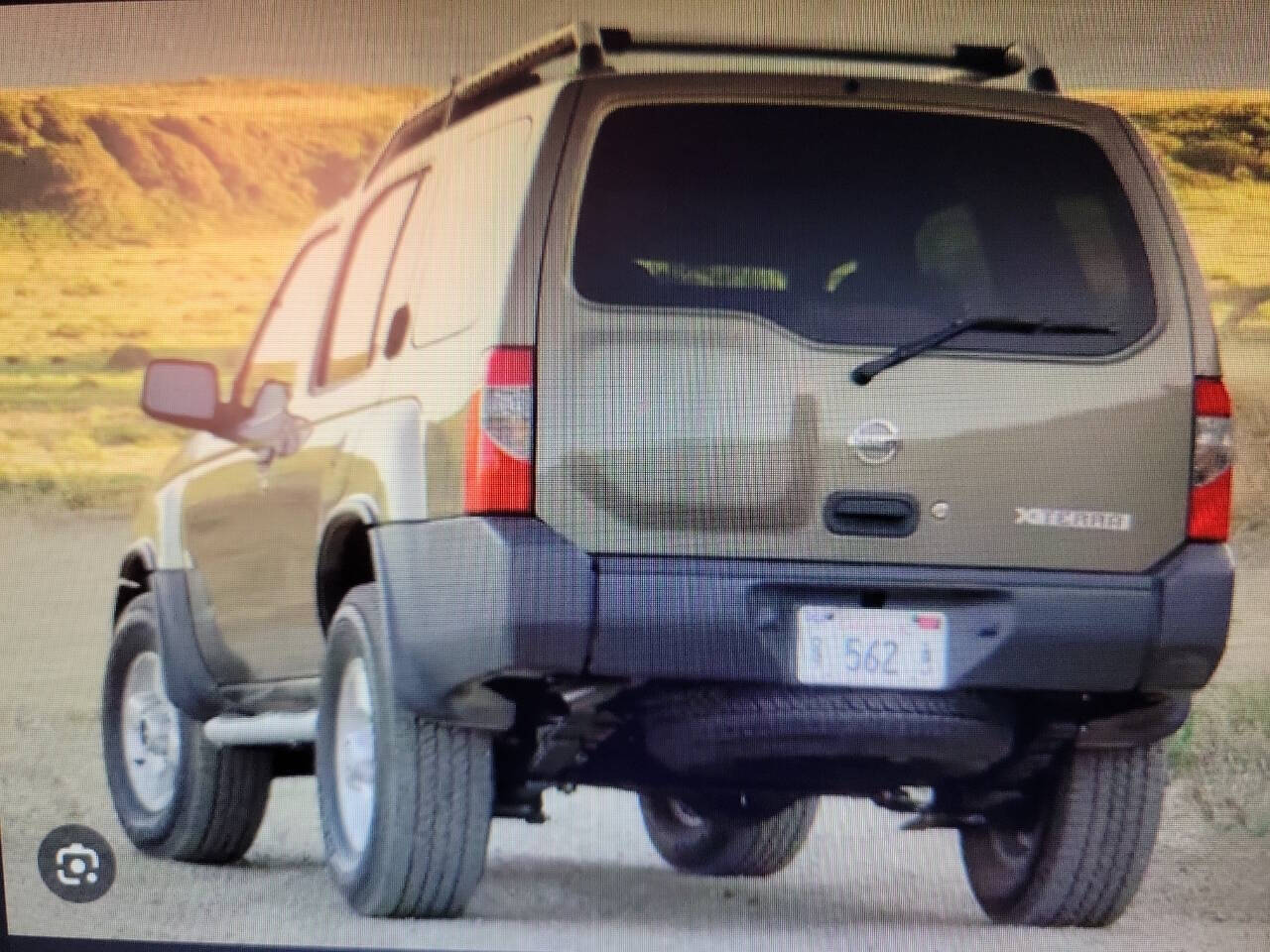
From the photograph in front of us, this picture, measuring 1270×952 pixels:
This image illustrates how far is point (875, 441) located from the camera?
3588mm

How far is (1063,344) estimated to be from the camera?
368cm

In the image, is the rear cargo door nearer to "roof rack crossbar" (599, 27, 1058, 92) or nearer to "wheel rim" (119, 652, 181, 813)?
"roof rack crossbar" (599, 27, 1058, 92)

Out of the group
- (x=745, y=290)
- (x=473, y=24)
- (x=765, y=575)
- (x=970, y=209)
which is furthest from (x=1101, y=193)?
(x=473, y=24)

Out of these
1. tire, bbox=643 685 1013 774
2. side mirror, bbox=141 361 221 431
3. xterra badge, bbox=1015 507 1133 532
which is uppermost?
side mirror, bbox=141 361 221 431

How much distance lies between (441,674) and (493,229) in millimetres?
800

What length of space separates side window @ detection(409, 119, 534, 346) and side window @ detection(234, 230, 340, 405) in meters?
0.43

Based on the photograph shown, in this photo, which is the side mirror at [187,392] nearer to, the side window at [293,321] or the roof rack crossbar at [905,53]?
the side window at [293,321]

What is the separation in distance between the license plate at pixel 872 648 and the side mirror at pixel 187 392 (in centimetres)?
158

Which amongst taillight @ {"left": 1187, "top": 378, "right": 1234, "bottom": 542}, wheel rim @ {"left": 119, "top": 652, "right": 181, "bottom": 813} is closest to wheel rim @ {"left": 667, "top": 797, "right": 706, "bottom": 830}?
taillight @ {"left": 1187, "top": 378, "right": 1234, "bottom": 542}

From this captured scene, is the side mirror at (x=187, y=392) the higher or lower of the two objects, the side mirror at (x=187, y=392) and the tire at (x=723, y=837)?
the higher

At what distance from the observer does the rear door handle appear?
11.7 ft

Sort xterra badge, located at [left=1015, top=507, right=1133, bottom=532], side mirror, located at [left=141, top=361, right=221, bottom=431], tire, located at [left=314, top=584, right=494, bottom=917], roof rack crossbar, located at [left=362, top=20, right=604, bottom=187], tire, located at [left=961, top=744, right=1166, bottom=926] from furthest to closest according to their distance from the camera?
side mirror, located at [left=141, top=361, right=221, bottom=431]
tire, located at [left=961, top=744, right=1166, bottom=926]
roof rack crossbar, located at [left=362, top=20, right=604, bottom=187]
tire, located at [left=314, top=584, right=494, bottom=917]
xterra badge, located at [left=1015, top=507, right=1133, bottom=532]

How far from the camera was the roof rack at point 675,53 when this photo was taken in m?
3.88

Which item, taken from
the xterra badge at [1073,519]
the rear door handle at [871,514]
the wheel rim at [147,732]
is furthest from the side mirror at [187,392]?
the xterra badge at [1073,519]
